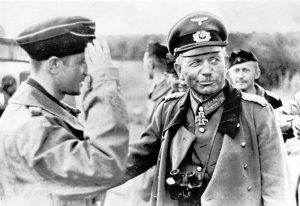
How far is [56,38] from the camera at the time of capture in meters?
2.01

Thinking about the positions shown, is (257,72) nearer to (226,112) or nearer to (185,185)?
(226,112)

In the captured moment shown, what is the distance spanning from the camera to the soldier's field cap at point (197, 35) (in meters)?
2.14

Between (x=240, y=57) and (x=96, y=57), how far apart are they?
0.87 meters

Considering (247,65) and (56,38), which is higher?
(56,38)

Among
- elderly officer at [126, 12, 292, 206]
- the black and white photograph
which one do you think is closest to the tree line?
the black and white photograph

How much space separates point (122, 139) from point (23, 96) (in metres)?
0.47

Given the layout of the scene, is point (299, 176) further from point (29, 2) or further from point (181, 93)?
point (29, 2)

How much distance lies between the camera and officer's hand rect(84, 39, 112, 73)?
1920 millimetres

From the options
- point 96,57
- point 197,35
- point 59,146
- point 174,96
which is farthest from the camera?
point 174,96

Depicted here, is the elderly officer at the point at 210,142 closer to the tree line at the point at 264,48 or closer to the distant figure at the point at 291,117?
the tree line at the point at 264,48

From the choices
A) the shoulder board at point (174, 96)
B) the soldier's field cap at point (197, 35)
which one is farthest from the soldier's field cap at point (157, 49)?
the shoulder board at point (174, 96)

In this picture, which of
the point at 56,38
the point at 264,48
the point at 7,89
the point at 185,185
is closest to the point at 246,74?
the point at 264,48

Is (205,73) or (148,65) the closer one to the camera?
(205,73)

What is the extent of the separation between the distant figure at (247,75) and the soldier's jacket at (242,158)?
279 mm
